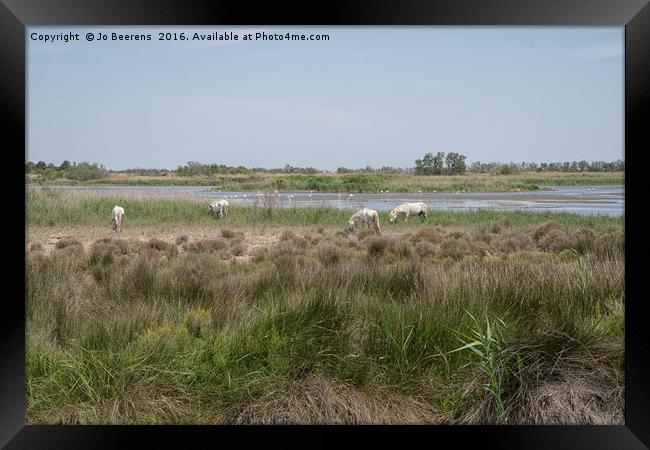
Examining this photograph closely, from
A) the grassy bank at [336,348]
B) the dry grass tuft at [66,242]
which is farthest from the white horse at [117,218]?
the grassy bank at [336,348]

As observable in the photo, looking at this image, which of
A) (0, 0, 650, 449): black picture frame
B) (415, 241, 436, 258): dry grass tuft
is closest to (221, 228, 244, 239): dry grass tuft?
(415, 241, 436, 258): dry grass tuft

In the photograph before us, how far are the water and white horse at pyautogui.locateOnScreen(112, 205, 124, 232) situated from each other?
831 mm

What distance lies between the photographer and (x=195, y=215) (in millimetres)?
11164

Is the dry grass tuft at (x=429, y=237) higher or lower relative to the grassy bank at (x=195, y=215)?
lower

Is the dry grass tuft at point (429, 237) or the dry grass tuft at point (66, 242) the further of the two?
the dry grass tuft at point (429, 237)

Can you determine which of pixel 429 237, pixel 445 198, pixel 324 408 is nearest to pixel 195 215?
pixel 429 237

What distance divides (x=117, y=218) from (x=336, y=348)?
282 inches

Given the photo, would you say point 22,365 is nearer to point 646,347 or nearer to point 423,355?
point 423,355

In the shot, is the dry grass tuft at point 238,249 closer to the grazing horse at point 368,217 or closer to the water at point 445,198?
the grazing horse at point 368,217

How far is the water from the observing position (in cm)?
852

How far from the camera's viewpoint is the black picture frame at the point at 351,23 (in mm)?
2928

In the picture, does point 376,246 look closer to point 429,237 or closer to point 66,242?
A: point 429,237

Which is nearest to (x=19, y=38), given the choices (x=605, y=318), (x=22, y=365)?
(x=22, y=365)

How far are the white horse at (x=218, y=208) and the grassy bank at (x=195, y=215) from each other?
0.12m
